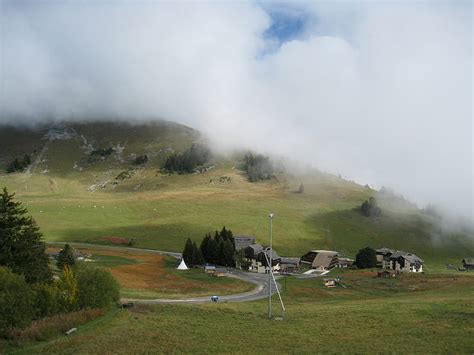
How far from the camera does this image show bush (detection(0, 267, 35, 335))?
41781 mm

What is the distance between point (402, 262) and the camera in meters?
140

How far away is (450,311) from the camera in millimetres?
53656

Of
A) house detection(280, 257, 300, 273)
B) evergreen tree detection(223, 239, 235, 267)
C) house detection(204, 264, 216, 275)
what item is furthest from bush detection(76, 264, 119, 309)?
house detection(280, 257, 300, 273)

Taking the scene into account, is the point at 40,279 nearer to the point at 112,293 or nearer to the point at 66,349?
the point at 112,293

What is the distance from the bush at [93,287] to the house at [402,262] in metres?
104

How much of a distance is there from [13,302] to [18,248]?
1147 centimetres

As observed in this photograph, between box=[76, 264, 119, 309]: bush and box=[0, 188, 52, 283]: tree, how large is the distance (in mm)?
4618

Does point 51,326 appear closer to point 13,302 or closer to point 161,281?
point 13,302

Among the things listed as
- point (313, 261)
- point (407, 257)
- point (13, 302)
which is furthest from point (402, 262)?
point (13, 302)

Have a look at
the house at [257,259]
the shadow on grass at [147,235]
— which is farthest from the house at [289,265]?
the shadow on grass at [147,235]

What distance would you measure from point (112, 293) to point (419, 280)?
78090 mm

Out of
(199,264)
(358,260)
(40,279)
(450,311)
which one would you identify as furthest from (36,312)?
(358,260)

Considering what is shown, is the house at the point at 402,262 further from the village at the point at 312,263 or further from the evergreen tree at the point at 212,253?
the evergreen tree at the point at 212,253

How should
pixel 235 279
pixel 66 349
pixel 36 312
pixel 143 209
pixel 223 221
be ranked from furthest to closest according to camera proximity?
pixel 143 209, pixel 223 221, pixel 235 279, pixel 36 312, pixel 66 349
